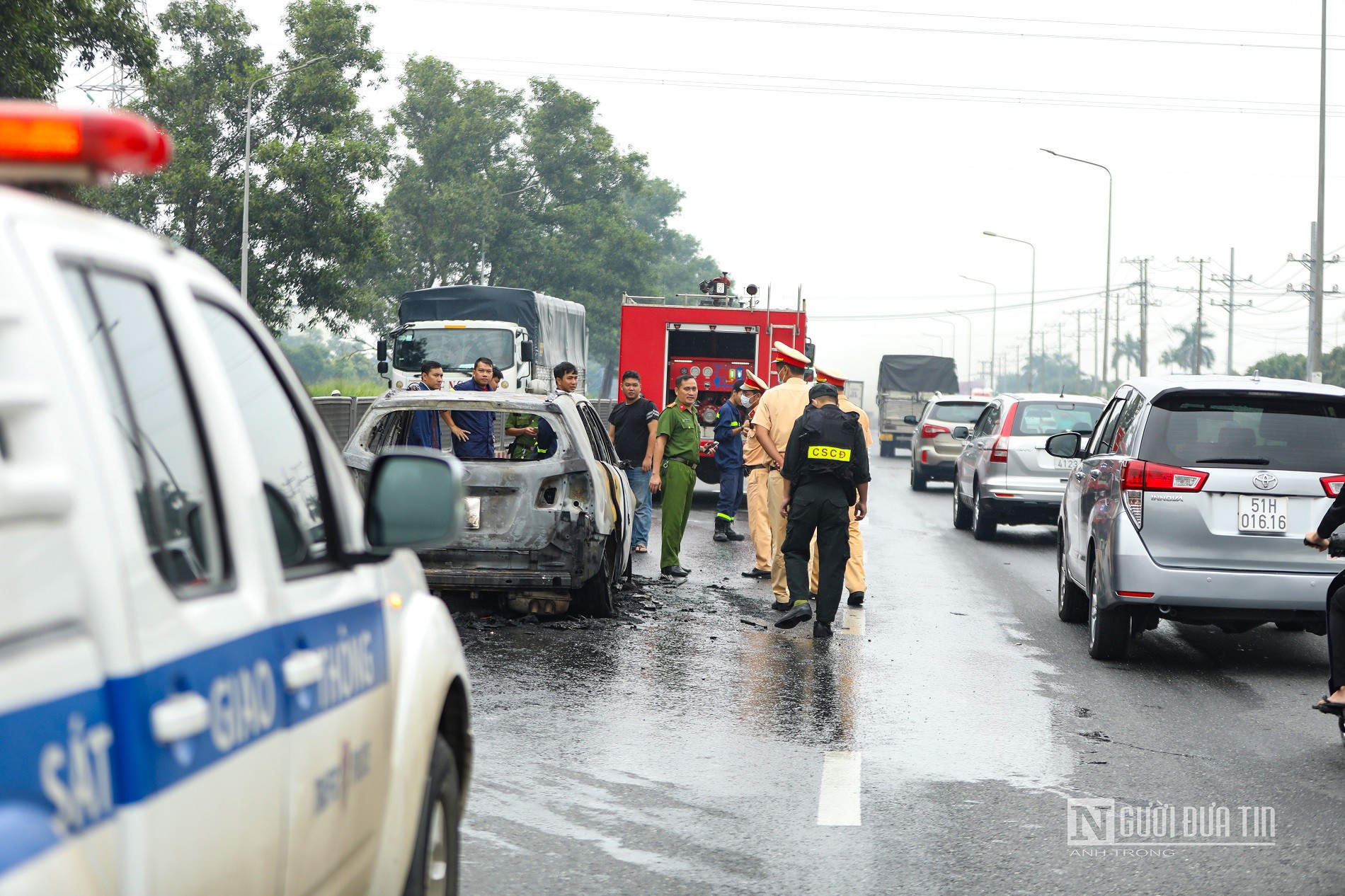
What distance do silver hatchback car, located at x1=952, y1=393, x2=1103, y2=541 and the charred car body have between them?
7.80 metres

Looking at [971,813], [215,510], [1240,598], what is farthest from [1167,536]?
[215,510]

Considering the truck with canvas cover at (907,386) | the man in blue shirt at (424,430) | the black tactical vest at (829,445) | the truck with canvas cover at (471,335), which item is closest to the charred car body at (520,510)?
the man in blue shirt at (424,430)

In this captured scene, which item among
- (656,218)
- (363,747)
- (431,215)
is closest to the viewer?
(363,747)

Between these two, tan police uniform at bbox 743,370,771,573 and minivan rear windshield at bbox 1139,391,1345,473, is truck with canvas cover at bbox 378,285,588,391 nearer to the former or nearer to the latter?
tan police uniform at bbox 743,370,771,573

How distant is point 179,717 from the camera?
2.02 metres

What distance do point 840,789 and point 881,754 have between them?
730 millimetres

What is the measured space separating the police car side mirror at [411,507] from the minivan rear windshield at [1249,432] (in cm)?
661

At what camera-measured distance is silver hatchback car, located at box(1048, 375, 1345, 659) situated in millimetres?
8578

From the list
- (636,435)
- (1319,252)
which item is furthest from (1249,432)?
(1319,252)

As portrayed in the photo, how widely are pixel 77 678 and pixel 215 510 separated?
662 mm

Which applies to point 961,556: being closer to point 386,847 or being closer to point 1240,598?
point 1240,598

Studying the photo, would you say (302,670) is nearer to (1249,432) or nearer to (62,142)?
(62,142)

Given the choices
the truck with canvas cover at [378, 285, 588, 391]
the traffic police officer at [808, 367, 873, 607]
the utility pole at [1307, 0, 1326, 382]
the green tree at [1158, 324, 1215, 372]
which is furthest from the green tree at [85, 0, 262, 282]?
the green tree at [1158, 324, 1215, 372]

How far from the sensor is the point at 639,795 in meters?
5.89
